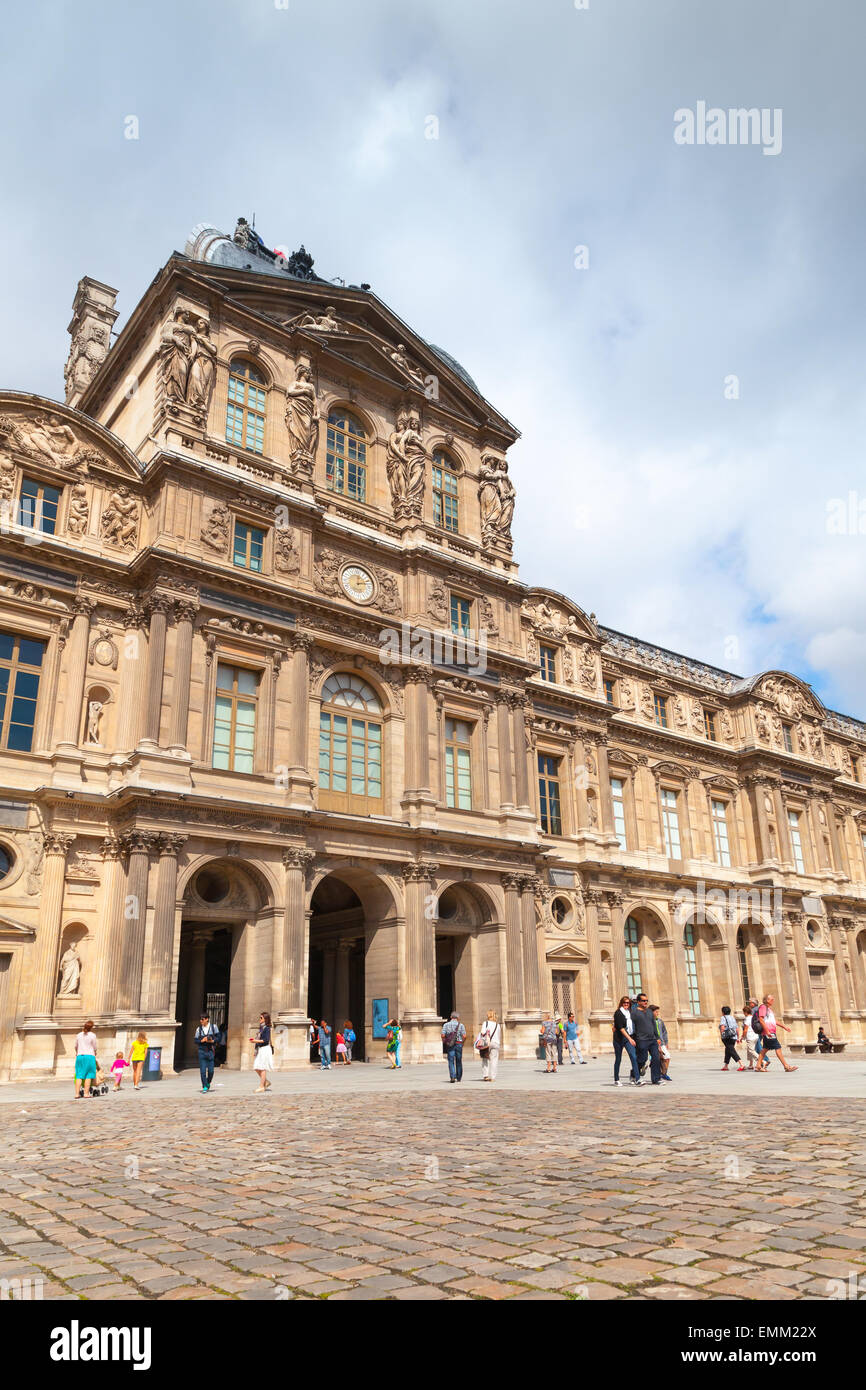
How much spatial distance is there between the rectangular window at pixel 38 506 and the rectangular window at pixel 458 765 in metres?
13.4

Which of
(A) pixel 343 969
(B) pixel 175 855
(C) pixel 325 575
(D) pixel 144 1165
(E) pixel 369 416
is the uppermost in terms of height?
(E) pixel 369 416

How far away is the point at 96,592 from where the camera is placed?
26.3 metres

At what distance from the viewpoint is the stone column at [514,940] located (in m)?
30.2

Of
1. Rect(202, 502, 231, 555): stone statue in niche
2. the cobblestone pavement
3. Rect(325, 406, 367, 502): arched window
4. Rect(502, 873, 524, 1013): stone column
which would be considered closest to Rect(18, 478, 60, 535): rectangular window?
Rect(202, 502, 231, 555): stone statue in niche

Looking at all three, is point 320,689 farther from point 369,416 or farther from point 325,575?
point 369,416

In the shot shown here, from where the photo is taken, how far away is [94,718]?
2544cm

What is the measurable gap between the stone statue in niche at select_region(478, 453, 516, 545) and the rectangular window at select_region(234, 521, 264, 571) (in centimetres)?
996

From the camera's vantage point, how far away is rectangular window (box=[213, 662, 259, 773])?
2650 cm

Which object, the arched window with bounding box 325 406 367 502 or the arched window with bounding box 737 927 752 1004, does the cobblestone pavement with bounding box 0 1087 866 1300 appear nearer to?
the arched window with bounding box 325 406 367 502

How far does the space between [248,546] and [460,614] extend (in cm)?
830

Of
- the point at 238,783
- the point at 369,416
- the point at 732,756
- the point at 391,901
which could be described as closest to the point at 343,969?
the point at 391,901

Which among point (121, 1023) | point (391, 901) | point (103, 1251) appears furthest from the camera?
point (391, 901)
